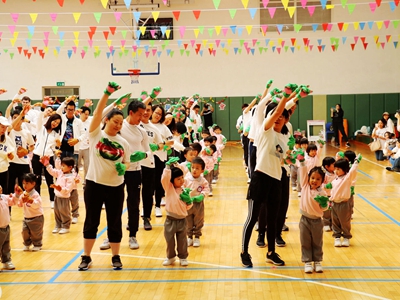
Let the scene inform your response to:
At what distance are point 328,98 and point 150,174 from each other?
16.8 meters

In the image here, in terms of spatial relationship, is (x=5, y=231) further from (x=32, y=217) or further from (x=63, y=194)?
(x=63, y=194)

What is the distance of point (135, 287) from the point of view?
5090 millimetres

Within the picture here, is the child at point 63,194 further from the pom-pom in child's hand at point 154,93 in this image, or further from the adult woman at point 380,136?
the adult woman at point 380,136

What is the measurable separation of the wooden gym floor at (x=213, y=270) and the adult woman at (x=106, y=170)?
0.51 m

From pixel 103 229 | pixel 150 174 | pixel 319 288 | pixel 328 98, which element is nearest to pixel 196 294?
pixel 319 288

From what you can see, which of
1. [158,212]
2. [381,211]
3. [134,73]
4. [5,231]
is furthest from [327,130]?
[5,231]

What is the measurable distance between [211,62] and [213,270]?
58.6 ft

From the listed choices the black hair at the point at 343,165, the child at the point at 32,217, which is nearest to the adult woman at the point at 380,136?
the black hair at the point at 343,165

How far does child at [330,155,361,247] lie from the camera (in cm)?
654

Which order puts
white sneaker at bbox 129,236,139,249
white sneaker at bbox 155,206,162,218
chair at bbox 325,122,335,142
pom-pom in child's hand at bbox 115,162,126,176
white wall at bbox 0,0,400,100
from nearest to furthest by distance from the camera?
pom-pom in child's hand at bbox 115,162,126,176 → white sneaker at bbox 129,236,139,249 → white sneaker at bbox 155,206,162,218 → white wall at bbox 0,0,400,100 → chair at bbox 325,122,335,142

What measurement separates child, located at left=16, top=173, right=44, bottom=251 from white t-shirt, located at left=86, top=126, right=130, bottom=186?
4.26ft

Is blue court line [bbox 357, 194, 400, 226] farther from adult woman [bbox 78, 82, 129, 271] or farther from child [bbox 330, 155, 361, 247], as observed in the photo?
adult woman [bbox 78, 82, 129, 271]

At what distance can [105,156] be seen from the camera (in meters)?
5.23

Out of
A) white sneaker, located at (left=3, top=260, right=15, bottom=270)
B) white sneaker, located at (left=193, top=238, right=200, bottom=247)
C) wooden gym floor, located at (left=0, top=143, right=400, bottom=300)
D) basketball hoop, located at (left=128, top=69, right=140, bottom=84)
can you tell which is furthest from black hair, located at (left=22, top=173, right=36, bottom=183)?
basketball hoop, located at (left=128, top=69, right=140, bottom=84)
